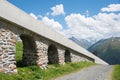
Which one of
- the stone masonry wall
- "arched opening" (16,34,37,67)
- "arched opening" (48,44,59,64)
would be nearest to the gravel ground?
the stone masonry wall

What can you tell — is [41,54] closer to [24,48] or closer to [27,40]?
[24,48]

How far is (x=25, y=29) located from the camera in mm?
14883

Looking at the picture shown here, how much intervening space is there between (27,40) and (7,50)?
3754 mm

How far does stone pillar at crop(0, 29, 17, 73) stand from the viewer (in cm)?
1231

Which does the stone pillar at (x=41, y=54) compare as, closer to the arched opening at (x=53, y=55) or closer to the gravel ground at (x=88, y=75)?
the gravel ground at (x=88, y=75)

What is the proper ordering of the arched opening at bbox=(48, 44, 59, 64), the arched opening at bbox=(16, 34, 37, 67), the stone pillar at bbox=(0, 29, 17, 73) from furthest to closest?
the arched opening at bbox=(48, 44, 59, 64) → the arched opening at bbox=(16, 34, 37, 67) → the stone pillar at bbox=(0, 29, 17, 73)

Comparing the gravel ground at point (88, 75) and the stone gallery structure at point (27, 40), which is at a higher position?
the stone gallery structure at point (27, 40)

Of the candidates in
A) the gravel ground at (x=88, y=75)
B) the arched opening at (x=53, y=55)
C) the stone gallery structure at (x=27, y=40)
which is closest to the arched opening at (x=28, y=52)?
the stone gallery structure at (x=27, y=40)

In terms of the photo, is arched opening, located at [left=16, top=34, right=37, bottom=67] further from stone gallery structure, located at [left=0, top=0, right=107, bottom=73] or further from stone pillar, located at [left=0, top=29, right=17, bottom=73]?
stone pillar, located at [left=0, top=29, right=17, bottom=73]

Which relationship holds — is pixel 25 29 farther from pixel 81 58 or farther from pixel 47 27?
pixel 81 58

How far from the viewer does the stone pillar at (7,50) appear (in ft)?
40.4

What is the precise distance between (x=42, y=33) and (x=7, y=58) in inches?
193

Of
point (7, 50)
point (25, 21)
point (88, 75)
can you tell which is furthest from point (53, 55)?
point (7, 50)

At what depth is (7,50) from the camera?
12.8m
